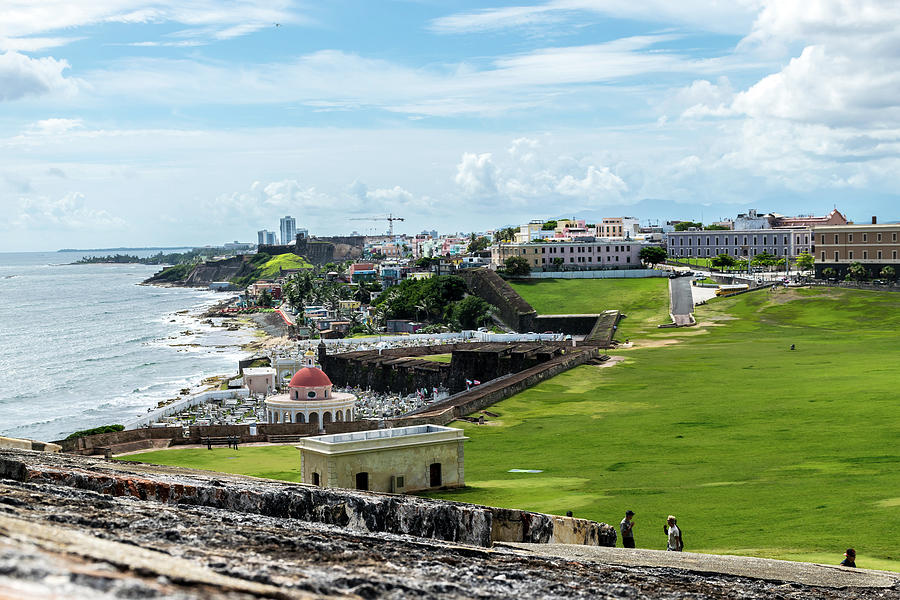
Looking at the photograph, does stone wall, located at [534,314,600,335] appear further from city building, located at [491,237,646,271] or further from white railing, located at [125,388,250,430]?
white railing, located at [125,388,250,430]

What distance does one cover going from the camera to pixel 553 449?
36.0 metres

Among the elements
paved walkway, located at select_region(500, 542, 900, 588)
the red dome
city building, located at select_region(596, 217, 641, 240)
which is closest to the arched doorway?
paved walkway, located at select_region(500, 542, 900, 588)

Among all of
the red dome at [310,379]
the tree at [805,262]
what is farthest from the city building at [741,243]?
the red dome at [310,379]

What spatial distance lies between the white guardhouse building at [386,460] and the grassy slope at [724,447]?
145 centimetres

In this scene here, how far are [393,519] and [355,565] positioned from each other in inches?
188

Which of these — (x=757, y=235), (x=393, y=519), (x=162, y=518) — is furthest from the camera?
(x=757, y=235)

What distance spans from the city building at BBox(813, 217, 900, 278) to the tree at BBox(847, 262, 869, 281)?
93 centimetres

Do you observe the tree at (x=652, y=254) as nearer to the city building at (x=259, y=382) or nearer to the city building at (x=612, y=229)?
the city building at (x=612, y=229)

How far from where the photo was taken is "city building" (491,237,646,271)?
121m

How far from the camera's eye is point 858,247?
313 feet

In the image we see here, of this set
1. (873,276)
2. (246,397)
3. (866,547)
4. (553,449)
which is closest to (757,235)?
(873,276)

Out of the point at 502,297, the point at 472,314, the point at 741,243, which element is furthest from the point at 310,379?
the point at 741,243

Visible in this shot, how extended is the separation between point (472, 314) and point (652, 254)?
33209 millimetres

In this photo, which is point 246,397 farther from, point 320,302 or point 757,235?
point 757,235
